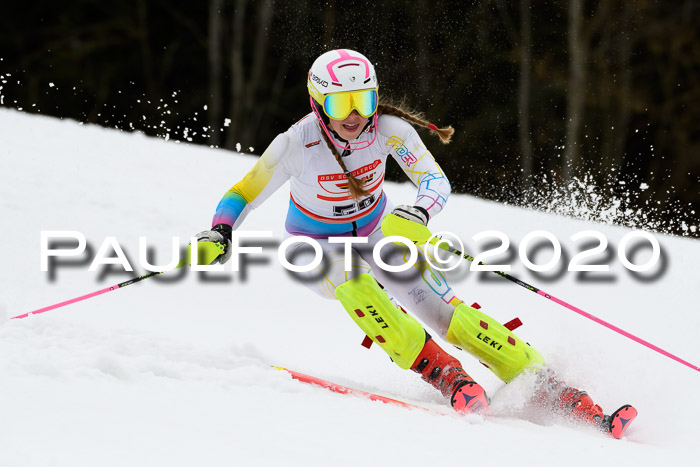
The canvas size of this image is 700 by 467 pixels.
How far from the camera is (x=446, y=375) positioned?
11.0ft

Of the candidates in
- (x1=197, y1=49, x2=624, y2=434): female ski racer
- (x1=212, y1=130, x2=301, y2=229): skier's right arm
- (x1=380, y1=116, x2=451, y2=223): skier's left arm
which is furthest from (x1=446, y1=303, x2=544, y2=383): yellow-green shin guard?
(x1=212, y1=130, x2=301, y2=229): skier's right arm

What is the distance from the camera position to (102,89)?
1711 cm

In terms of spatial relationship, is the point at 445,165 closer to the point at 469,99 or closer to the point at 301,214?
the point at 469,99

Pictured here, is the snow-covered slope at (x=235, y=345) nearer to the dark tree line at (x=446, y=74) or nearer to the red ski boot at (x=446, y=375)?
the red ski boot at (x=446, y=375)

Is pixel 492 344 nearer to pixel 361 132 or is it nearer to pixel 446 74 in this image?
pixel 361 132

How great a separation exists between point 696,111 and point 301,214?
13209 millimetres

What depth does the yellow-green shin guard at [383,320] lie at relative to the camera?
3318 millimetres

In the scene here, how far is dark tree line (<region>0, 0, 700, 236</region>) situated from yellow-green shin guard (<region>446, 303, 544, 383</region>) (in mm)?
10138

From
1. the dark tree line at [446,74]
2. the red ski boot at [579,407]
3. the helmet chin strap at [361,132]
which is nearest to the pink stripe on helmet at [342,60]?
the helmet chin strap at [361,132]

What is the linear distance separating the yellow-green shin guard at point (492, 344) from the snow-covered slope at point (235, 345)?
3.7 inches

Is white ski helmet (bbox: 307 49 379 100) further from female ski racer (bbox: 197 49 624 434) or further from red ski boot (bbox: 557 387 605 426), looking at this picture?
red ski boot (bbox: 557 387 605 426)

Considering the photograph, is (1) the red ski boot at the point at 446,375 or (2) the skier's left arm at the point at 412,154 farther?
(2) the skier's left arm at the point at 412,154

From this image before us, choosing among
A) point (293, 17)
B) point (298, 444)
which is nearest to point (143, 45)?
point (293, 17)

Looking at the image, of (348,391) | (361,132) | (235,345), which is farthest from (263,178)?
(348,391)
